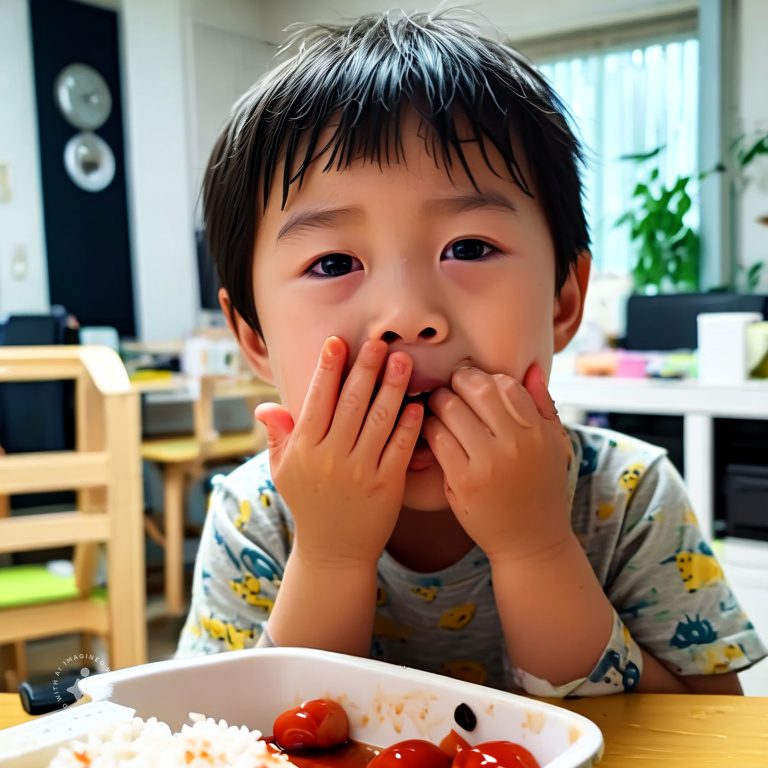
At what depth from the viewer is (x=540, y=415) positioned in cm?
55

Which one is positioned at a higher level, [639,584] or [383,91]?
[383,91]

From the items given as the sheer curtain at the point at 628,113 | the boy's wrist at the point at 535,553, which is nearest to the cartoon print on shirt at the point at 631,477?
the boy's wrist at the point at 535,553

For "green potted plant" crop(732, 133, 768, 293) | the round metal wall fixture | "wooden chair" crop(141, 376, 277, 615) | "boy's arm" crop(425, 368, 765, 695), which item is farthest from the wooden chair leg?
"boy's arm" crop(425, 368, 765, 695)

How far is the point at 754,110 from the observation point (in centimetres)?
334

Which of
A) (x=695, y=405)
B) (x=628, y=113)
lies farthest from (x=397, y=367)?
(x=628, y=113)

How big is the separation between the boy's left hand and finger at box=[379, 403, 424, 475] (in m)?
0.02

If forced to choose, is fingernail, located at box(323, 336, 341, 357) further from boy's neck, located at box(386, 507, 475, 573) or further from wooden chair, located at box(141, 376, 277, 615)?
wooden chair, located at box(141, 376, 277, 615)

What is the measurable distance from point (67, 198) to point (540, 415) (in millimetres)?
4270

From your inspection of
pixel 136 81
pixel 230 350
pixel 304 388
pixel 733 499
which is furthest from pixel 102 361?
pixel 136 81

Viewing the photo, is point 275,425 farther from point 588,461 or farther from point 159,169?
point 159,169

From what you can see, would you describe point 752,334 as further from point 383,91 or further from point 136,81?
point 136,81

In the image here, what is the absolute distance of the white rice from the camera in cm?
36

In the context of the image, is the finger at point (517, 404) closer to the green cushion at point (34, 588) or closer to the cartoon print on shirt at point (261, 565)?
the cartoon print on shirt at point (261, 565)

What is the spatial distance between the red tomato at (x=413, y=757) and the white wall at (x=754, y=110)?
131 inches
